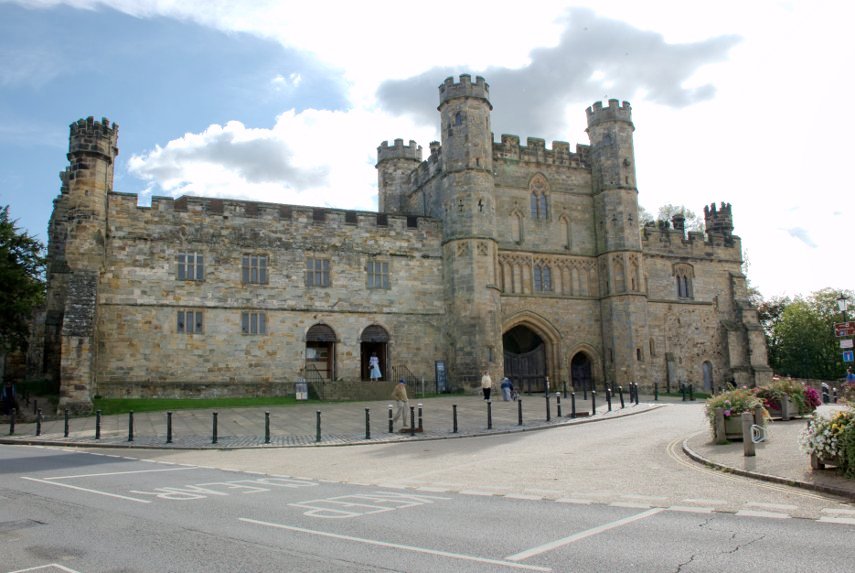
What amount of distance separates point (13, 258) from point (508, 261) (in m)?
20.8

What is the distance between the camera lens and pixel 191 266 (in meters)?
28.3

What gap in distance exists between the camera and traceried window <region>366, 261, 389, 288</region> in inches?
1237

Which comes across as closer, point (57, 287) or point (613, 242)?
point (57, 287)

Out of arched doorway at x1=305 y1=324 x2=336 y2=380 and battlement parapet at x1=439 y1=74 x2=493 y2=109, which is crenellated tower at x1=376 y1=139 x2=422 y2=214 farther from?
arched doorway at x1=305 y1=324 x2=336 y2=380

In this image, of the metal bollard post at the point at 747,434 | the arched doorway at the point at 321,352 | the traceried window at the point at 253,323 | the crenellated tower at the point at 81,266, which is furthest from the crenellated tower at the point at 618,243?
the crenellated tower at the point at 81,266

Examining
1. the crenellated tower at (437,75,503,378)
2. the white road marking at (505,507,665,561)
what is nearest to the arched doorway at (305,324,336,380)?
the crenellated tower at (437,75,503,378)

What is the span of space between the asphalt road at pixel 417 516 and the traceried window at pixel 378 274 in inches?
698

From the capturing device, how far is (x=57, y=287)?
28484 millimetres

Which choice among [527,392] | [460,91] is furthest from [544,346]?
[460,91]

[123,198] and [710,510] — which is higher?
[123,198]

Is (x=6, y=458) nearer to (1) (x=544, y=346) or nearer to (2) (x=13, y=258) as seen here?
(2) (x=13, y=258)

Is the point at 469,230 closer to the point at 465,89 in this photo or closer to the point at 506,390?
the point at 465,89

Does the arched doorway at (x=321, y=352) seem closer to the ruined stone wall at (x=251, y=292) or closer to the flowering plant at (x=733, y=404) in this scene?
the ruined stone wall at (x=251, y=292)

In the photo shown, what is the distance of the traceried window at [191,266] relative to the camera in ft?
92.4
